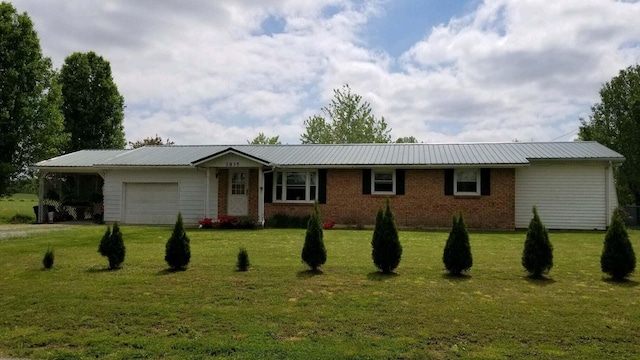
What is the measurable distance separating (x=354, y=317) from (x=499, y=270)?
3.97 metres

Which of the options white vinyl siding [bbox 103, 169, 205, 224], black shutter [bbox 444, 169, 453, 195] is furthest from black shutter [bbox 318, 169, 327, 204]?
black shutter [bbox 444, 169, 453, 195]

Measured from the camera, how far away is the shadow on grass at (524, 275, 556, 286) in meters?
7.68

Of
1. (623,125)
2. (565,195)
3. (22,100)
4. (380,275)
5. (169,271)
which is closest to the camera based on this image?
(380,275)

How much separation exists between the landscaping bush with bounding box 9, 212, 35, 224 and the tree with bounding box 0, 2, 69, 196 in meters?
3.42

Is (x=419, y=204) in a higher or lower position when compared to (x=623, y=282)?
higher

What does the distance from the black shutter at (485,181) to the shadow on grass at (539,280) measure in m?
11.4

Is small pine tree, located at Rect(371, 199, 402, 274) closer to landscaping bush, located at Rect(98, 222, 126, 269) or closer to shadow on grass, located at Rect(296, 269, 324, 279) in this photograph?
shadow on grass, located at Rect(296, 269, 324, 279)

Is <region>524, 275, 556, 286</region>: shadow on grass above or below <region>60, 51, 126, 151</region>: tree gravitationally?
below

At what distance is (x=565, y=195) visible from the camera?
19250 millimetres

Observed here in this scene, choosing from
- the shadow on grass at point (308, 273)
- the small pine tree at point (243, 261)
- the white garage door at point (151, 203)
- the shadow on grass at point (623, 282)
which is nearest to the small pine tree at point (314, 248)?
the shadow on grass at point (308, 273)

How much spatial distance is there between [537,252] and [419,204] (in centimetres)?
1145

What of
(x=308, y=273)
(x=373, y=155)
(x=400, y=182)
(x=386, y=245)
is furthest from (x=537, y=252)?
(x=373, y=155)

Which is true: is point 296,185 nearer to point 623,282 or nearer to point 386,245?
point 386,245

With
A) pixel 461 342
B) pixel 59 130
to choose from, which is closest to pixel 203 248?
pixel 461 342
